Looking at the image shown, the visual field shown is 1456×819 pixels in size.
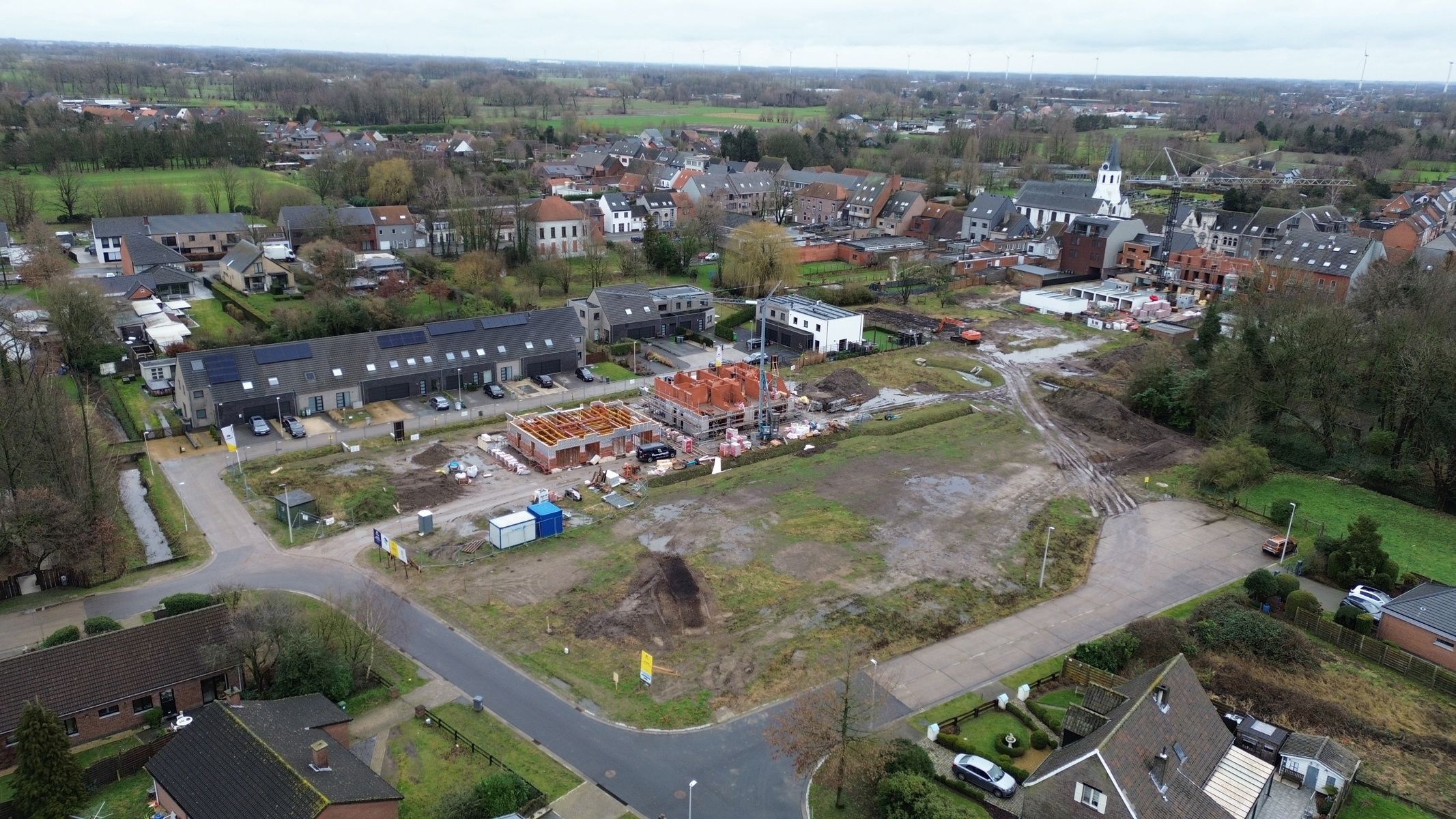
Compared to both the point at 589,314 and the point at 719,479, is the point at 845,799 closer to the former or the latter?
the point at 719,479

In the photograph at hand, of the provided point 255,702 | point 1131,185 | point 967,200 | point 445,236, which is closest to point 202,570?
point 255,702

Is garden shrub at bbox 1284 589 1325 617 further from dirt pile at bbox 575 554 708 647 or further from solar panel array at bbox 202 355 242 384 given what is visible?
solar panel array at bbox 202 355 242 384

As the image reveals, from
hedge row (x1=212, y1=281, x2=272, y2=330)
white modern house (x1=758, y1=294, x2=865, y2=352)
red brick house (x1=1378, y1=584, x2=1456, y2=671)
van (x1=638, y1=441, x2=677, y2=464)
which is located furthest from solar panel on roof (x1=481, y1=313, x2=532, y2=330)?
red brick house (x1=1378, y1=584, x2=1456, y2=671)

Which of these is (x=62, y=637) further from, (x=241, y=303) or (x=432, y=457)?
(x=241, y=303)

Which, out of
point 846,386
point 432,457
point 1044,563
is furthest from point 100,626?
point 846,386

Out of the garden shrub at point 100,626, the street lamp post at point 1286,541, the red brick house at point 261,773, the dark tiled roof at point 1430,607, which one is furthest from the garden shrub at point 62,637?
the street lamp post at point 1286,541
